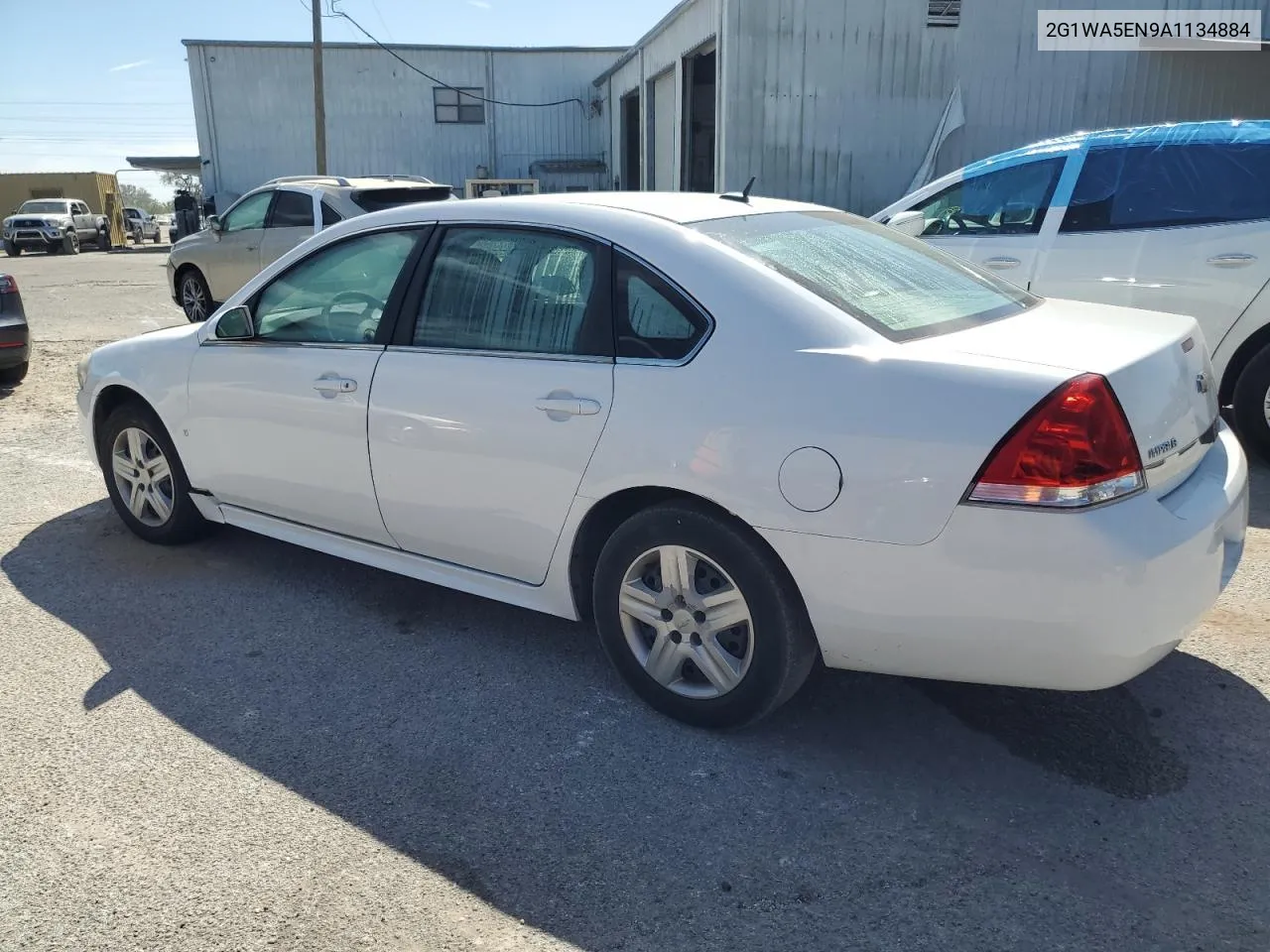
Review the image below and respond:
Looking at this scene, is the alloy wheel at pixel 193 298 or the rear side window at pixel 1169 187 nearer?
the rear side window at pixel 1169 187

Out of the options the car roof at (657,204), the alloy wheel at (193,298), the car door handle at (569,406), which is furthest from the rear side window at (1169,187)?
the alloy wheel at (193,298)

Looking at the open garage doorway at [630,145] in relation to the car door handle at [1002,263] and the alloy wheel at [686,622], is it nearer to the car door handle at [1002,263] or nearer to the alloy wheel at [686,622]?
the car door handle at [1002,263]

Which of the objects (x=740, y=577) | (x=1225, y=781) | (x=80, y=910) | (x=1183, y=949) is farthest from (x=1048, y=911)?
(x=80, y=910)

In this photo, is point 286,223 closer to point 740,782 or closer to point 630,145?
point 740,782

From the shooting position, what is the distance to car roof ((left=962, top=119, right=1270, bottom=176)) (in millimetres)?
5480

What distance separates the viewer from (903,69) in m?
14.8

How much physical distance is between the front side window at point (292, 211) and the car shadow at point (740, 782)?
823 cm

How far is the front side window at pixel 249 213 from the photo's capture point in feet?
38.6

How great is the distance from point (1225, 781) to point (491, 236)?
9.10 feet

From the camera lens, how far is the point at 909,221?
6457 millimetres

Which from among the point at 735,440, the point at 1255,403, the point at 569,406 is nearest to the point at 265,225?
the point at 569,406

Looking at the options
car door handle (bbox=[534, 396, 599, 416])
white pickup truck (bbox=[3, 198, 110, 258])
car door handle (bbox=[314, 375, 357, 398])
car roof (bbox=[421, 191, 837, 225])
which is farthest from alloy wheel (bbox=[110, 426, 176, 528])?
white pickup truck (bbox=[3, 198, 110, 258])

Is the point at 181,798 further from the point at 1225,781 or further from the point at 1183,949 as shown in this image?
the point at 1225,781

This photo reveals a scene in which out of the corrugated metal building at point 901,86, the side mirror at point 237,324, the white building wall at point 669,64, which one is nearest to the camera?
the side mirror at point 237,324
